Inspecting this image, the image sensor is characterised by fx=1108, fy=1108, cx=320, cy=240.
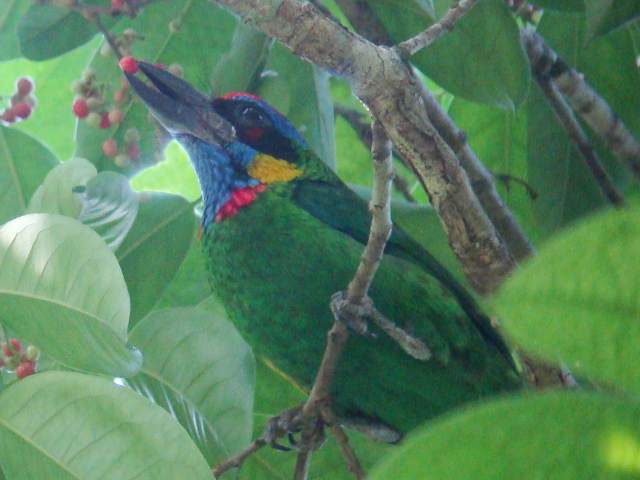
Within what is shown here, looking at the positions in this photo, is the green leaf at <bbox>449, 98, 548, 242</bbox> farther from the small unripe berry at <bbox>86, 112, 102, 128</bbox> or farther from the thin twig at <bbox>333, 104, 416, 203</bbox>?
the small unripe berry at <bbox>86, 112, 102, 128</bbox>

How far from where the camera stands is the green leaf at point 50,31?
2.32 m

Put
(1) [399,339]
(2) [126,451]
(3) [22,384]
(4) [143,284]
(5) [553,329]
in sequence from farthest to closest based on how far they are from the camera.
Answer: (4) [143,284], (1) [399,339], (3) [22,384], (2) [126,451], (5) [553,329]

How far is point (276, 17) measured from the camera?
4.80 ft

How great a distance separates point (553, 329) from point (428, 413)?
1422 mm

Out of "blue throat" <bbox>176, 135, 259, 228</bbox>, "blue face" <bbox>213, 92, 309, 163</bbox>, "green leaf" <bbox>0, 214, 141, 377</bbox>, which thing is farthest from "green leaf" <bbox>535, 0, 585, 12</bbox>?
"green leaf" <bbox>0, 214, 141, 377</bbox>

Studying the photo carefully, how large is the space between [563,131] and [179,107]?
80cm

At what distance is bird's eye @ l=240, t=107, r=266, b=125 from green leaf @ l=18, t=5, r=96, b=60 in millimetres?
382

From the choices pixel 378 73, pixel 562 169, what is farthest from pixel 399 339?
pixel 562 169

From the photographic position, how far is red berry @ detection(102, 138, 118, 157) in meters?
2.29

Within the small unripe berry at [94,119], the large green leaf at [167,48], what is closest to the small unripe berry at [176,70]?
the large green leaf at [167,48]

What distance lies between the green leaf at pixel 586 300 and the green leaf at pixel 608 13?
1.19 metres

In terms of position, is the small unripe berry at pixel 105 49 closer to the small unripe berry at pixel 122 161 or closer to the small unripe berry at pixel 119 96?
the small unripe berry at pixel 119 96

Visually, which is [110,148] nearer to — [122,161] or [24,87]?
[122,161]

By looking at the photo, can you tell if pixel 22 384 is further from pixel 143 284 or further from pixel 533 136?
pixel 533 136
